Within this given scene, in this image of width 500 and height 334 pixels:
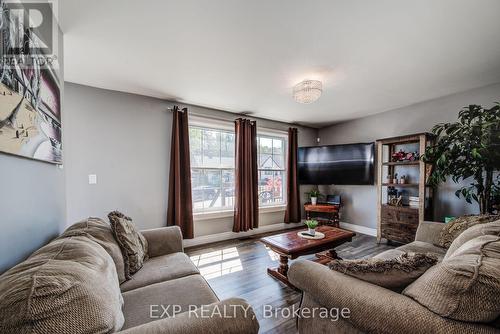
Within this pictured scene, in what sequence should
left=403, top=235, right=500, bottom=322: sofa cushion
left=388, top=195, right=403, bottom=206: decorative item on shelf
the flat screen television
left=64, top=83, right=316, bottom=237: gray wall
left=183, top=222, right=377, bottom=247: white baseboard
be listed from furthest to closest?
the flat screen television, left=183, top=222, right=377, bottom=247: white baseboard, left=388, top=195, right=403, bottom=206: decorative item on shelf, left=64, top=83, right=316, bottom=237: gray wall, left=403, top=235, right=500, bottom=322: sofa cushion

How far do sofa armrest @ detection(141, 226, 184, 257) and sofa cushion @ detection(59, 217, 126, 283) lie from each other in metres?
0.43

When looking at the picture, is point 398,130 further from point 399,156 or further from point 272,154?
point 272,154

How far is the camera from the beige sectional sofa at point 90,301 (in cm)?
58

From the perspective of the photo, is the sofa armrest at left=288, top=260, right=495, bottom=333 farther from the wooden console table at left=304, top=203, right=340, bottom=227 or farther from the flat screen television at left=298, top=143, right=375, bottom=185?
the flat screen television at left=298, top=143, right=375, bottom=185

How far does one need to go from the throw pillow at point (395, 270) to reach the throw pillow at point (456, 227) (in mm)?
1328

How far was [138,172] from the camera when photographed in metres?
2.90

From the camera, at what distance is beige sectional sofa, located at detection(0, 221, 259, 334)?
0.58m

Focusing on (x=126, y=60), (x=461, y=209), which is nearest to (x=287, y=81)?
(x=126, y=60)

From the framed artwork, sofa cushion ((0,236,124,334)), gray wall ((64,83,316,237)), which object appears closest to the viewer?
sofa cushion ((0,236,124,334))

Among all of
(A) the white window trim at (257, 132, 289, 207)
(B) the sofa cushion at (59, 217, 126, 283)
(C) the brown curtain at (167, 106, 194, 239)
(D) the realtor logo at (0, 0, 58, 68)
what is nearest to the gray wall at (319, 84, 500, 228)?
(A) the white window trim at (257, 132, 289, 207)

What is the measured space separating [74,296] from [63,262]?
0.26 m

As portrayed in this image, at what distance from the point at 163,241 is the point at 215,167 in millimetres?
1846

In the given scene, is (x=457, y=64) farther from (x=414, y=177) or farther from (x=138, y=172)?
(x=138, y=172)

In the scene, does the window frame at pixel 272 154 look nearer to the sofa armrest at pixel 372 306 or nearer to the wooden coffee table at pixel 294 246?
the wooden coffee table at pixel 294 246
